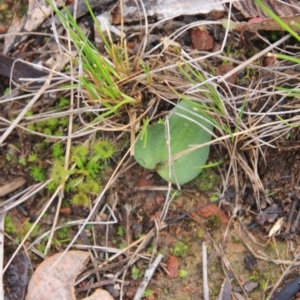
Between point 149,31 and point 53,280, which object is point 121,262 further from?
point 149,31

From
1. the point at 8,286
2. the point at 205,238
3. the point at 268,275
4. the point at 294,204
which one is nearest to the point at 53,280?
the point at 8,286

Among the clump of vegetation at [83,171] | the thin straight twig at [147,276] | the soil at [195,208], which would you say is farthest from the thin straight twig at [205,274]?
the clump of vegetation at [83,171]

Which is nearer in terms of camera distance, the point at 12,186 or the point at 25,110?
the point at 25,110

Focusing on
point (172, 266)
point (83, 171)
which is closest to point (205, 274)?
point (172, 266)

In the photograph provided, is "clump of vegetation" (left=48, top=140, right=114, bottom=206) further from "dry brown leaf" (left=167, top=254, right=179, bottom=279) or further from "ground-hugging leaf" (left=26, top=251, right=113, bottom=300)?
"dry brown leaf" (left=167, top=254, right=179, bottom=279)

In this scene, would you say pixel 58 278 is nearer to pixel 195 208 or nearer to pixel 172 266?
pixel 172 266

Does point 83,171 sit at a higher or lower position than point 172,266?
higher

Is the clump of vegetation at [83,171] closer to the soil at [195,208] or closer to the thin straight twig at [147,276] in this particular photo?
the soil at [195,208]
